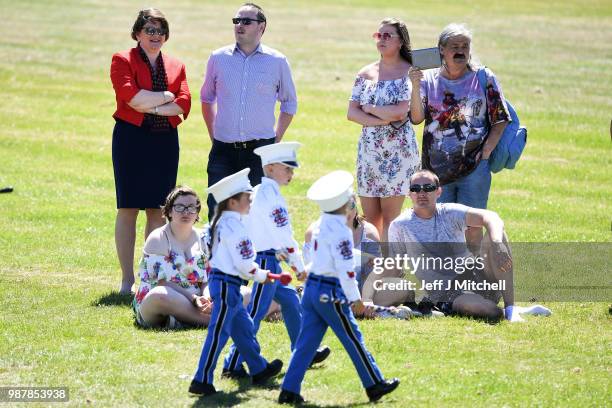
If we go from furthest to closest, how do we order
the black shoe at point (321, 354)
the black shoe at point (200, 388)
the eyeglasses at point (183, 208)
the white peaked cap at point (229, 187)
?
the eyeglasses at point (183, 208) < the black shoe at point (321, 354) < the white peaked cap at point (229, 187) < the black shoe at point (200, 388)

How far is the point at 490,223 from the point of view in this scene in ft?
29.1

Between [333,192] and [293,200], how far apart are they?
764 cm

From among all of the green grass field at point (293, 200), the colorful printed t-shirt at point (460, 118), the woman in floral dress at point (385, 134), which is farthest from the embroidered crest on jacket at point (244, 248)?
the woman in floral dress at point (385, 134)

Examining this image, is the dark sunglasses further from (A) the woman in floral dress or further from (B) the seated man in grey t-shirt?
(B) the seated man in grey t-shirt

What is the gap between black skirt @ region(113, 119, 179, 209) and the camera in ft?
32.7

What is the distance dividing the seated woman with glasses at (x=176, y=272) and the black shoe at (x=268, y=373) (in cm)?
143

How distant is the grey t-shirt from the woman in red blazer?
6.92 feet

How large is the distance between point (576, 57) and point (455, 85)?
19612 mm

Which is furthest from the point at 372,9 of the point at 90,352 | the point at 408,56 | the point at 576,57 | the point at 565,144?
the point at 90,352

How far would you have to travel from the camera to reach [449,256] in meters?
9.34

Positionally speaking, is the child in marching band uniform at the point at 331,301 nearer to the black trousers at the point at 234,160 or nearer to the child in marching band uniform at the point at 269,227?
the child in marching band uniform at the point at 269,227

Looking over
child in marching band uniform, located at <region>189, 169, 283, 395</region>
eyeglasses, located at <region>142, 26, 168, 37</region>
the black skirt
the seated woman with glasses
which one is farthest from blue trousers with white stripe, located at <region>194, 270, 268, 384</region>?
eyeglasses, located at <region>142, 26, 168, 37</region>

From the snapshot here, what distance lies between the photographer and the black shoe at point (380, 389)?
6906 mm

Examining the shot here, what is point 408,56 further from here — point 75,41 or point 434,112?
point 75,41
